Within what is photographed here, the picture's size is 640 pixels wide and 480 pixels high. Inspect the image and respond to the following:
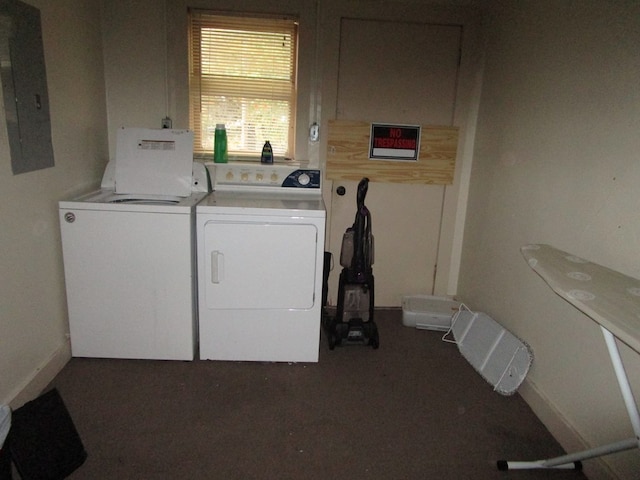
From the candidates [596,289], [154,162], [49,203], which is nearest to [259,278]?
[154,162]

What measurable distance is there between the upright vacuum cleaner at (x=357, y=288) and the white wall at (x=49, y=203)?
158 cm

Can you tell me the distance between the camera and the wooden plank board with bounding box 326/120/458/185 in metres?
3.16

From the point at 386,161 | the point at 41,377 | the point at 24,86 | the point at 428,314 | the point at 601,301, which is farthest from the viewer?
the point at 386,161

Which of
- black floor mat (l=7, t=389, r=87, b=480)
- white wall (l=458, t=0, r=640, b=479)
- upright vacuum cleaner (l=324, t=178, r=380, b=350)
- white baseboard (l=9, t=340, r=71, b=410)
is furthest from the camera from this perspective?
upright vacuum cleaner (l=324, t=178, r=380, b=350)

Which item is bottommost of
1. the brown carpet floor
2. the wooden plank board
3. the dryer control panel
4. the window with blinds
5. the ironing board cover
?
the brown carpet floor

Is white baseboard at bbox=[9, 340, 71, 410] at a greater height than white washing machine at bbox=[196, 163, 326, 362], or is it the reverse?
white washing machine at bbox=[196, 163, 326, 362]

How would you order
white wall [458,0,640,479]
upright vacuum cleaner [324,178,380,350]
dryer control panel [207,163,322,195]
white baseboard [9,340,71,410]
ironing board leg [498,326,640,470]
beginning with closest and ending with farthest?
ironing board leg [498,326,640,470]
white wall [458,0,640,479]
white baseboard [9,340,71,410]
upright vacuum cleaner [324,178,380,350]
dryer control panel [207,163,322,195]

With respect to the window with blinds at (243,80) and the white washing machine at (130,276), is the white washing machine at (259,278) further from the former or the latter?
the window with blinds at (243,80)

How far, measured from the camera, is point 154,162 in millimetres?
2738

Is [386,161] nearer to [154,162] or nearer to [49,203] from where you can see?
[154,162]

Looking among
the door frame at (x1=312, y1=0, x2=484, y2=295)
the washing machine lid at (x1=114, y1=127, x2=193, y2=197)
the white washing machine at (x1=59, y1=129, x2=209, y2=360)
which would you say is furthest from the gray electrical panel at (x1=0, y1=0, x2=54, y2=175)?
the door frame at (x1=312, y1=0, x2=484, y2=295)

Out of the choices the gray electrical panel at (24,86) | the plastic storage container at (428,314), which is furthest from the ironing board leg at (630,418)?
the gray electrical panel at (24,86)

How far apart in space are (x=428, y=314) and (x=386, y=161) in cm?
115

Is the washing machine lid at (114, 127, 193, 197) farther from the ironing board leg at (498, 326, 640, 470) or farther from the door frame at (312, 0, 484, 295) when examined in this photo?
the ironing board leg at (498, 326, 640, 470)
